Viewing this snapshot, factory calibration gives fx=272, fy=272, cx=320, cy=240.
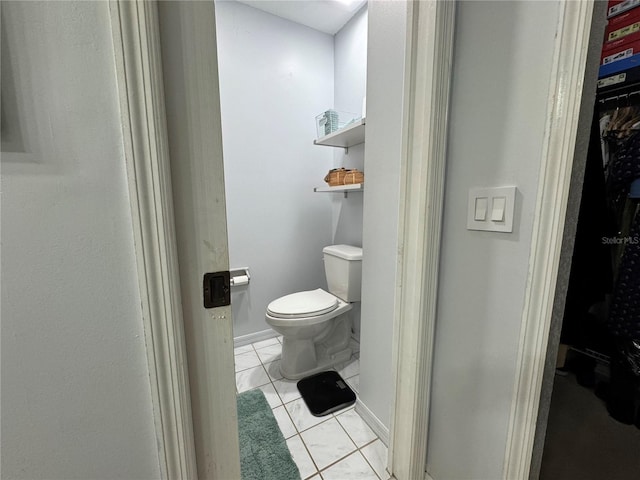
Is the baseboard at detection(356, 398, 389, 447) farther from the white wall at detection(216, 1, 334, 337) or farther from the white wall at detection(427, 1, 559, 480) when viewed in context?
the white wall at detection(216, 1, 334, 337)

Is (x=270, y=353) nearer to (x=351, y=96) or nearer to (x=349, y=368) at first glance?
(x=349, y=368)

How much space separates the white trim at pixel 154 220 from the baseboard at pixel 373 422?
38.4 inches

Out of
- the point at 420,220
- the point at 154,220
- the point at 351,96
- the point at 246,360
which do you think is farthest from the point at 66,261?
the point at 351,96

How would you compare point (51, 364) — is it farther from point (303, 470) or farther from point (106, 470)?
point (303, 470)

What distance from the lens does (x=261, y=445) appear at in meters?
1.24

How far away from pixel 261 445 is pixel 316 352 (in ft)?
2.18

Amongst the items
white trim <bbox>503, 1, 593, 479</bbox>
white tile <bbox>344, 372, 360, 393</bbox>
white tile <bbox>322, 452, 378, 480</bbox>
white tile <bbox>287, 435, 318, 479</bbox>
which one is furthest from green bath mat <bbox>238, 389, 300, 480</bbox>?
white trim <bbox>503, 1, 593, 479</bbox>

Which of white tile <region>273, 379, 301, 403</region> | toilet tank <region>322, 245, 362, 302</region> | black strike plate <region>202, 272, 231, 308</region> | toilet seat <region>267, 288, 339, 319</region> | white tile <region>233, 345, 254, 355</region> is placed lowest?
white tile <region>233, 345, 254, 355</region>

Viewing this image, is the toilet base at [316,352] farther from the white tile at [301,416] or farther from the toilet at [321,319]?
the white tile at [301,416]

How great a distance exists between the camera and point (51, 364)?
0.46 m

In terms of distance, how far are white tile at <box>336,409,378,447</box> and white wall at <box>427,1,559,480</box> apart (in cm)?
39

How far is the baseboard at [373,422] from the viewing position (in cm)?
124

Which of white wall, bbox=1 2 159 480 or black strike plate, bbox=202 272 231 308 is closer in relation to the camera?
white wall, bbox=1 2 159 480

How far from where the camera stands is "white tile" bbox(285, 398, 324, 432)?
135 cm
